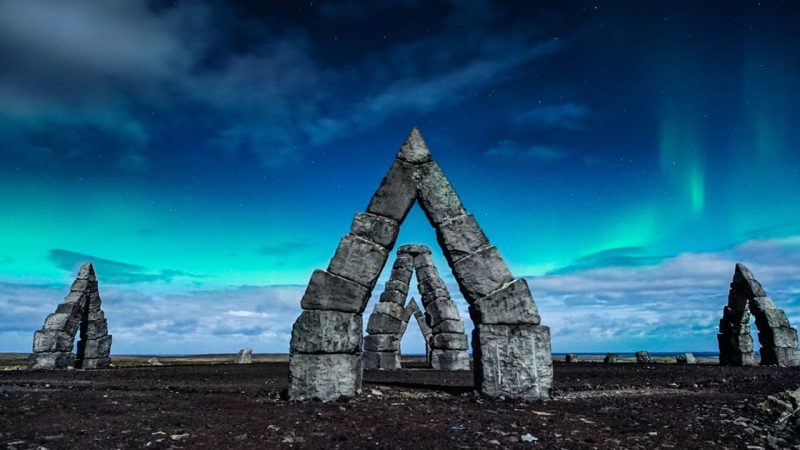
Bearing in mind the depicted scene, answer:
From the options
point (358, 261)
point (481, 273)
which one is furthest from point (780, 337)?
point (358, 261)

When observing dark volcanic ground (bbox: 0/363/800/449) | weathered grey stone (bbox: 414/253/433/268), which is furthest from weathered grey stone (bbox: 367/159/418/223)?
weathered grey stone (bbox: 414/253/433/268)

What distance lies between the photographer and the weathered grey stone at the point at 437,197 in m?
8.59

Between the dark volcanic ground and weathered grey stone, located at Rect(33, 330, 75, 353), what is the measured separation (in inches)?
406

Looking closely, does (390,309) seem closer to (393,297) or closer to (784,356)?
(393,297)

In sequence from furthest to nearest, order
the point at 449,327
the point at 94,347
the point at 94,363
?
1. the point at 94,347
2. the point at 94,363
3. the point at 449,327

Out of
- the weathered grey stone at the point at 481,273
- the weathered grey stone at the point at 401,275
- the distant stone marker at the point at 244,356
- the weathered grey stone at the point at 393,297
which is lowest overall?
the distant stone marker at the point at 244,356

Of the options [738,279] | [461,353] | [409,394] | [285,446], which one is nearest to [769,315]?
[738,279]

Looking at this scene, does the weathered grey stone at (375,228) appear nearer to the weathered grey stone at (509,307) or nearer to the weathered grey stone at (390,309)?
the weathered grey stone at (509,307)

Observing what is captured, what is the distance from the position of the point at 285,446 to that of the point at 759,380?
1041cm

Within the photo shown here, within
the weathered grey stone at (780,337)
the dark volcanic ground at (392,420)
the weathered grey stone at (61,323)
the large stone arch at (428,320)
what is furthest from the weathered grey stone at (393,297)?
the weathered grey stone at (780,337)

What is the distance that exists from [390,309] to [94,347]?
11.4m

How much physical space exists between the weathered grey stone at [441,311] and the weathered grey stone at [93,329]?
12.6 metres

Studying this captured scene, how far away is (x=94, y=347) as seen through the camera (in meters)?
19.7

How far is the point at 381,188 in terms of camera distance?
8.75 m
